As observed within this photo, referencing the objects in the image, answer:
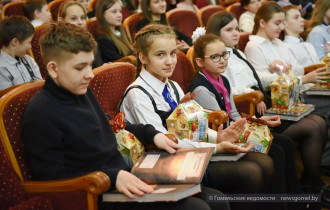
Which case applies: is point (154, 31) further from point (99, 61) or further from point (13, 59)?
point (99, 61)

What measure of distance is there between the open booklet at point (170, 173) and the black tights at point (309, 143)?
3.23 ft

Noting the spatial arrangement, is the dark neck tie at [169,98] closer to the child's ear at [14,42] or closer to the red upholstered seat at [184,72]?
A: the red upholstered seat at [184,72]

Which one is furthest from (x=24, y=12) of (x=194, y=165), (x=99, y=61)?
(x=194, y=165)

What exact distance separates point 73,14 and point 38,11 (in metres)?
0.40

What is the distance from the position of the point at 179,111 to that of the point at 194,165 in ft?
1.09

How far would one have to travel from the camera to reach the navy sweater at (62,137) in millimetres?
1353

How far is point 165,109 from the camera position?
1.88m

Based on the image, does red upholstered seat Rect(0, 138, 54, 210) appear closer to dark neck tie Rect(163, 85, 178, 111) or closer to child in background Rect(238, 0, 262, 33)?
dark neck tie Rect(163, 85, 178, 111)

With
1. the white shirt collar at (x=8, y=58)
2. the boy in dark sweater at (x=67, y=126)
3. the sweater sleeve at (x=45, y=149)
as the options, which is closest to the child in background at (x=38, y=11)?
the white shirt collar at (x=8, y=58)

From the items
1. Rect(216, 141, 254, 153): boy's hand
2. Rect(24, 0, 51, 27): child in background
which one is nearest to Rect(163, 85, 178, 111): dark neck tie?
Rect(216, 141, 254, 153): boy's hand

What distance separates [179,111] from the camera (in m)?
1.74

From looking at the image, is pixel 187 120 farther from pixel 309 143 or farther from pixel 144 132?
pixel 309 143

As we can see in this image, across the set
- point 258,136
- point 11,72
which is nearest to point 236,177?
point 258,136

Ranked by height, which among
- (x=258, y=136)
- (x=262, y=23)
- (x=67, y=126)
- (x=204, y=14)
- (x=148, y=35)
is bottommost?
(x=258, y=136)
